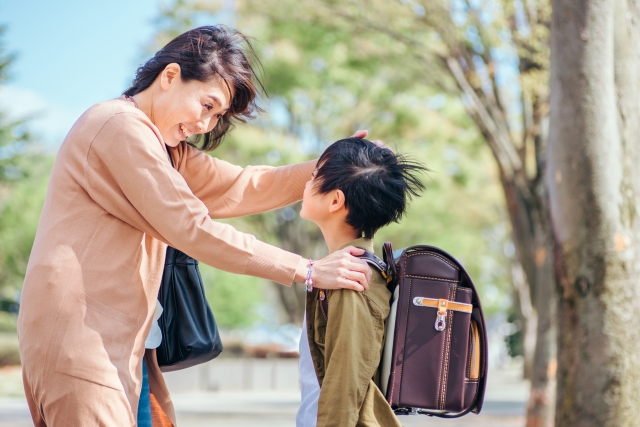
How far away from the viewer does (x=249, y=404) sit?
1461 centimetres

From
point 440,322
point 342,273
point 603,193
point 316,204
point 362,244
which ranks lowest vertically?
point 440,322

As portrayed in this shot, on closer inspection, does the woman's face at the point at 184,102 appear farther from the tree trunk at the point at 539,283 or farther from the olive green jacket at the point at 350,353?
the tree trunk at the point at 539,283

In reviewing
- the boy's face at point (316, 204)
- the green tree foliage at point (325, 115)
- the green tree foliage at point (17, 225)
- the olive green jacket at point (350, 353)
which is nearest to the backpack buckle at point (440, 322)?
the olive green jacket at point (350, 353)

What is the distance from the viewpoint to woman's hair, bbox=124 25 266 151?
262 centimetres

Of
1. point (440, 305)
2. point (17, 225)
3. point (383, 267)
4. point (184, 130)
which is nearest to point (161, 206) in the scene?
point (184, 130)

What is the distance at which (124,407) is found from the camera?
2328 mm

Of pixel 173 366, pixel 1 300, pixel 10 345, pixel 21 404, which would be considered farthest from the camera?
pixel 1 300

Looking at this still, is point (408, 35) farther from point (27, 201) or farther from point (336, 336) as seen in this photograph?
point (27, 201)

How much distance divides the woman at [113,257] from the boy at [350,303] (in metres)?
0.10

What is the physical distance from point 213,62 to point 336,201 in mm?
628

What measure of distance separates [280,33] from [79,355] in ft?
52.8

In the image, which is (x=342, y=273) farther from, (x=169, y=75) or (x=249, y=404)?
(x=249, y=404)

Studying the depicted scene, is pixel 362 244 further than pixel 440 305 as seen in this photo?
Yes

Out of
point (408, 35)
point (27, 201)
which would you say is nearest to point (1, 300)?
point (27, 201)
